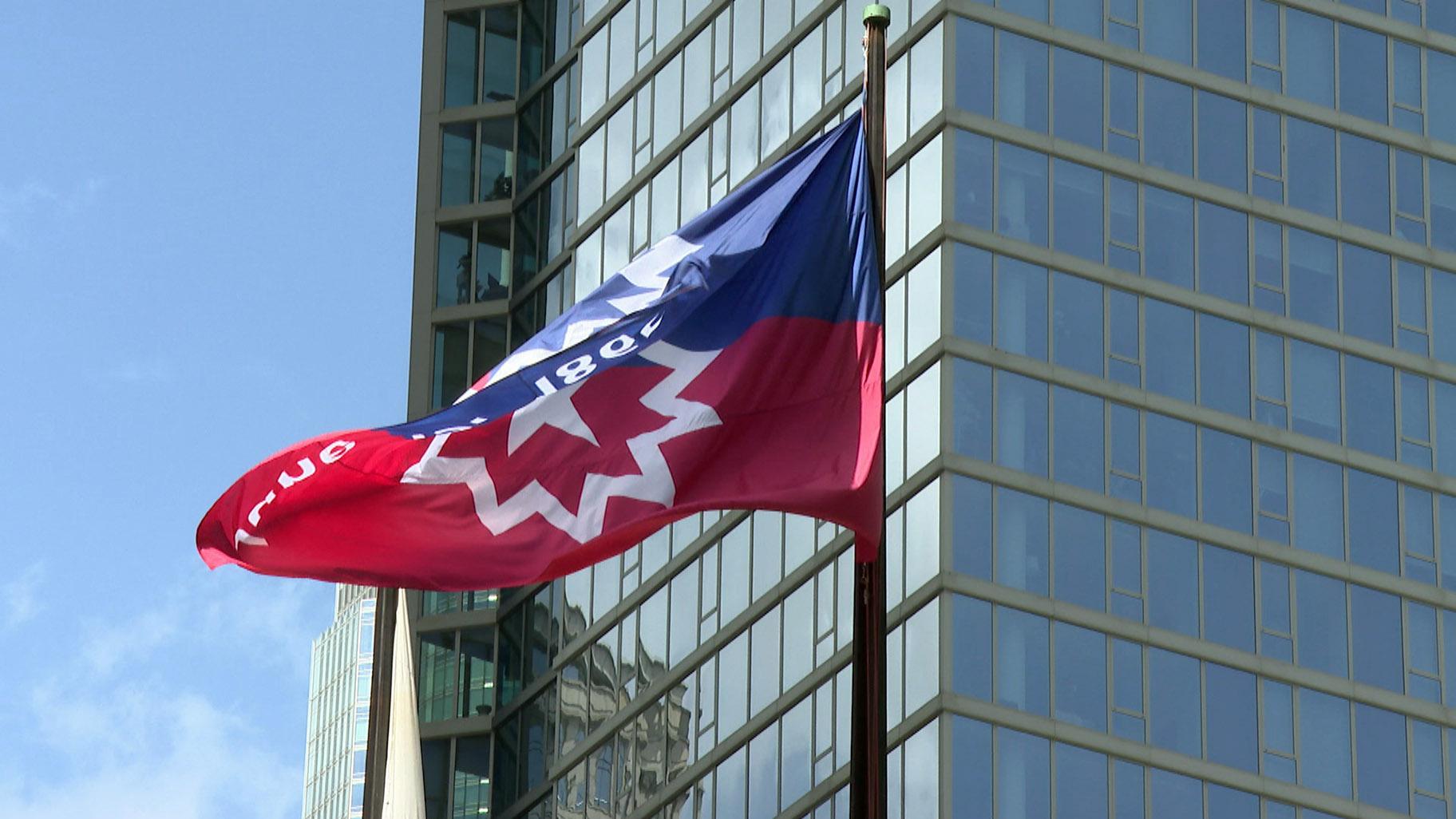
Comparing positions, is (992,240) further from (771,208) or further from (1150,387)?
(771,208)

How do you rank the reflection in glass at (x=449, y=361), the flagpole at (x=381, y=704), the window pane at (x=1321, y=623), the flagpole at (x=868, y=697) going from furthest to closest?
the reflection in glass at (x=449, y=361) < the window pane at (x=1321, y=623) < the flagpole at (x=381, y=704) < the flagpole at (x=868, y=697)

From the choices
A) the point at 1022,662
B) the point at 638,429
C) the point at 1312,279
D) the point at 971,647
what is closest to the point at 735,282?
the point at 638,429

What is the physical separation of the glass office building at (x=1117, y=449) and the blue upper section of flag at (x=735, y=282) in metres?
27.1

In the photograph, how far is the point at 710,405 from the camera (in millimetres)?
25750

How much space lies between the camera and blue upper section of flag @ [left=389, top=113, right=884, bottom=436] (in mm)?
25719

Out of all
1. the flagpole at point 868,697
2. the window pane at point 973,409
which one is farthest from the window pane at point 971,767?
the flagpole at point 868,697

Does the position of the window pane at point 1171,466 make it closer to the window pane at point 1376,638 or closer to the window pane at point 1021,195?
the window pane at point 1376,638

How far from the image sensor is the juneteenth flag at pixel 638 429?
2533 cm

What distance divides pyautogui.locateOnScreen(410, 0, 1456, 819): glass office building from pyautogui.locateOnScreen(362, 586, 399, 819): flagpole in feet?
23.6

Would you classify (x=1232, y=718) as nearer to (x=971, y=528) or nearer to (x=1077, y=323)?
(x=971, y=528)

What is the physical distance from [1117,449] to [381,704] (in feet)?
42.6

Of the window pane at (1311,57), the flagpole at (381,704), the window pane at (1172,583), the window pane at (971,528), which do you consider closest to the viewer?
the flagpole at (381,704)

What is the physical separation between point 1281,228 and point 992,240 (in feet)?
19.6

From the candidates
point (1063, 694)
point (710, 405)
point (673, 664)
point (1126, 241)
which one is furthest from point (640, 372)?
point (673, 664)
